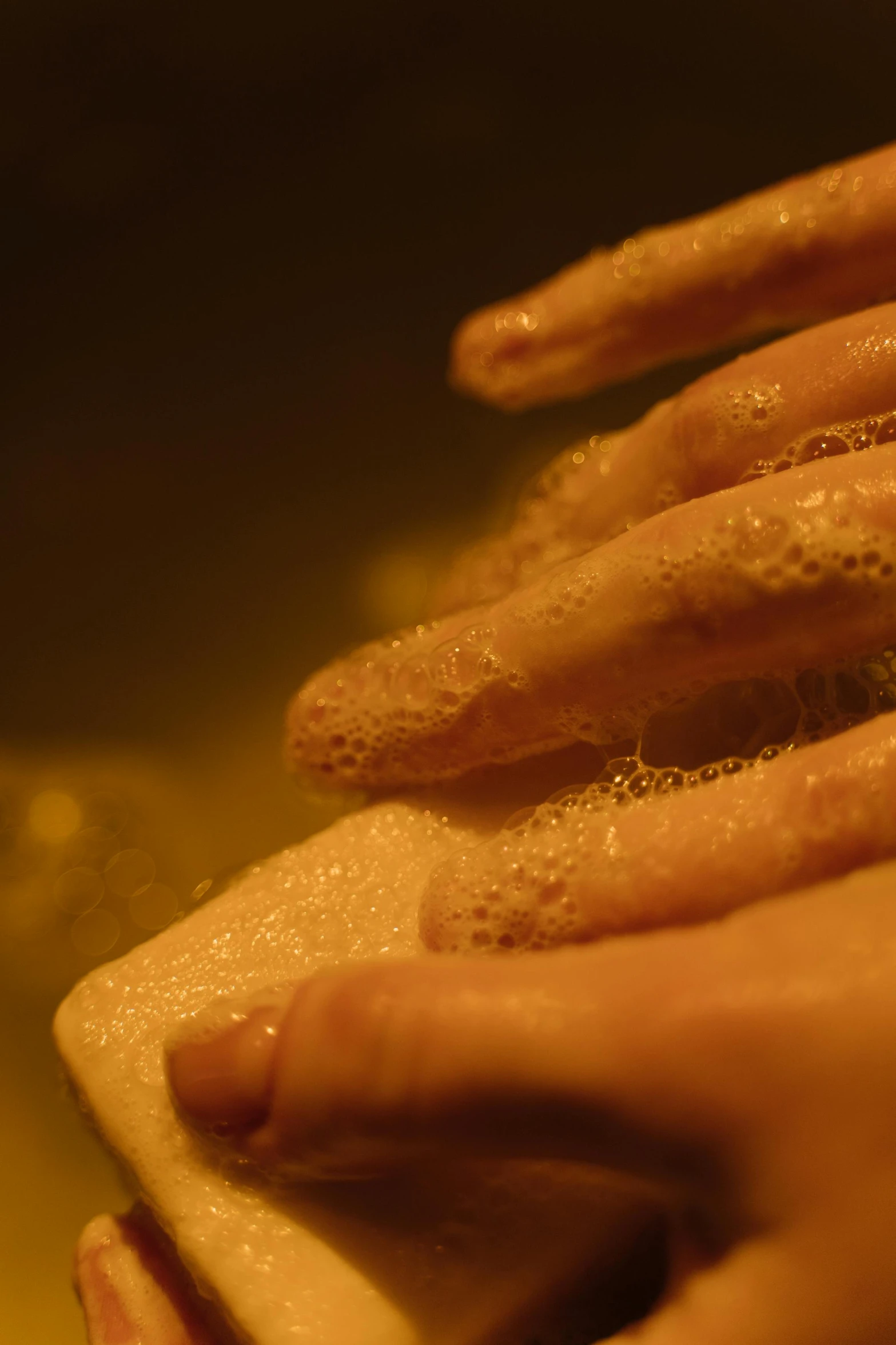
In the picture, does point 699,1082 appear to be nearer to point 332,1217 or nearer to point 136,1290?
point 332,1217

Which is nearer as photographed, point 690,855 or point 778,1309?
point 778,1309

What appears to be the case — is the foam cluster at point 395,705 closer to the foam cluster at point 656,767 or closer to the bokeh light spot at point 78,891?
the foam cluster at point 656,767

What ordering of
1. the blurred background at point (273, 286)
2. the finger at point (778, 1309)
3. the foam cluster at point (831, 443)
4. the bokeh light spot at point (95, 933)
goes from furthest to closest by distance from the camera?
the blurred background at point (273, 286) < the bokeh light spot at point (95, 933) < the foam cluster at point (831, 443) < the finger at point (778, 1309)

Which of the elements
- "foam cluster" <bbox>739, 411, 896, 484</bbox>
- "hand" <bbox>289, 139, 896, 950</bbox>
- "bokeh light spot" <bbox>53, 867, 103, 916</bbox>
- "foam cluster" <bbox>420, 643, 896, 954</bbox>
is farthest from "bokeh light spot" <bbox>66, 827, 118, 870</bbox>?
"foam cluster" <bbox>739, 411, 896, 484</bbox>

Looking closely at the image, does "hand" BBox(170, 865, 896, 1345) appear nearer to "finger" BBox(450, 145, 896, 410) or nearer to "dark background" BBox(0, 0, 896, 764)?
"finger" BBox(450, 145, 896, 410)

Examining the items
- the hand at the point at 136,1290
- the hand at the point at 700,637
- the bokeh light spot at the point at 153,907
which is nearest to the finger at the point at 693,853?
the hand at the point at 700,637

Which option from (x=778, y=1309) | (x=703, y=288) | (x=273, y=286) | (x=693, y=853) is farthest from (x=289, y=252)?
(x=778, y=1309)

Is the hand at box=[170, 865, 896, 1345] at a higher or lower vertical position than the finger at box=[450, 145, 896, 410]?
lower
